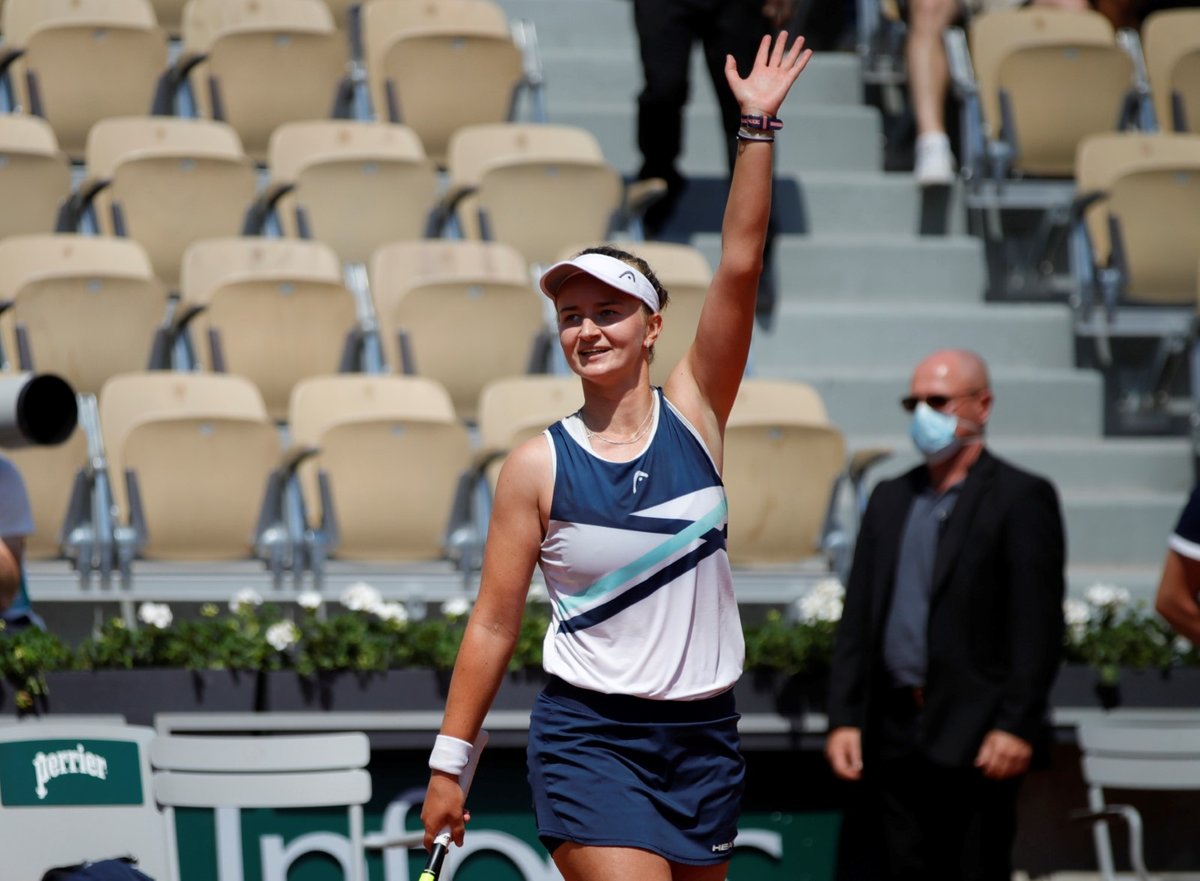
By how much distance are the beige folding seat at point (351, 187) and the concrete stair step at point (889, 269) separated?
1.36 meters

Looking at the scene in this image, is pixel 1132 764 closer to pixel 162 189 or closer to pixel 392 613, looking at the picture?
pixel 392 613

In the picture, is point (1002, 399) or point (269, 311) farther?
point (1002, 399)

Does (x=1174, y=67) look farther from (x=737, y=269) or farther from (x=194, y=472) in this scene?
(x=737, y=269)

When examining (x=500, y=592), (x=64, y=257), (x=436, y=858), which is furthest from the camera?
(x=64, y=257)

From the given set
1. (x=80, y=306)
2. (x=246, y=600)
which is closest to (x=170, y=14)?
(x=80, y=306)

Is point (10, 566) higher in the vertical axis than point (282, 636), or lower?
higher

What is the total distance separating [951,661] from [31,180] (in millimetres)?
4679

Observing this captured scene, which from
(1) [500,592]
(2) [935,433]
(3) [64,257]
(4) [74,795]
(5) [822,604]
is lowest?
(4) [74,795]

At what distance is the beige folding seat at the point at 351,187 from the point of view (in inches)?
291

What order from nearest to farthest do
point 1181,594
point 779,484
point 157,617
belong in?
point 1181,594 → point 157,617 → point 779,484

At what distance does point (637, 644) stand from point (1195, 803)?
306cm

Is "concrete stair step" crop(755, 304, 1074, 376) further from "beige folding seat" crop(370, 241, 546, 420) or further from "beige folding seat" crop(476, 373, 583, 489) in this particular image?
"beige folding seat" crop(476, 373, 583, 489)

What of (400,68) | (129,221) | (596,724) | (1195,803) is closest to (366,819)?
(596,724)

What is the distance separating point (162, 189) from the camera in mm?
7340
